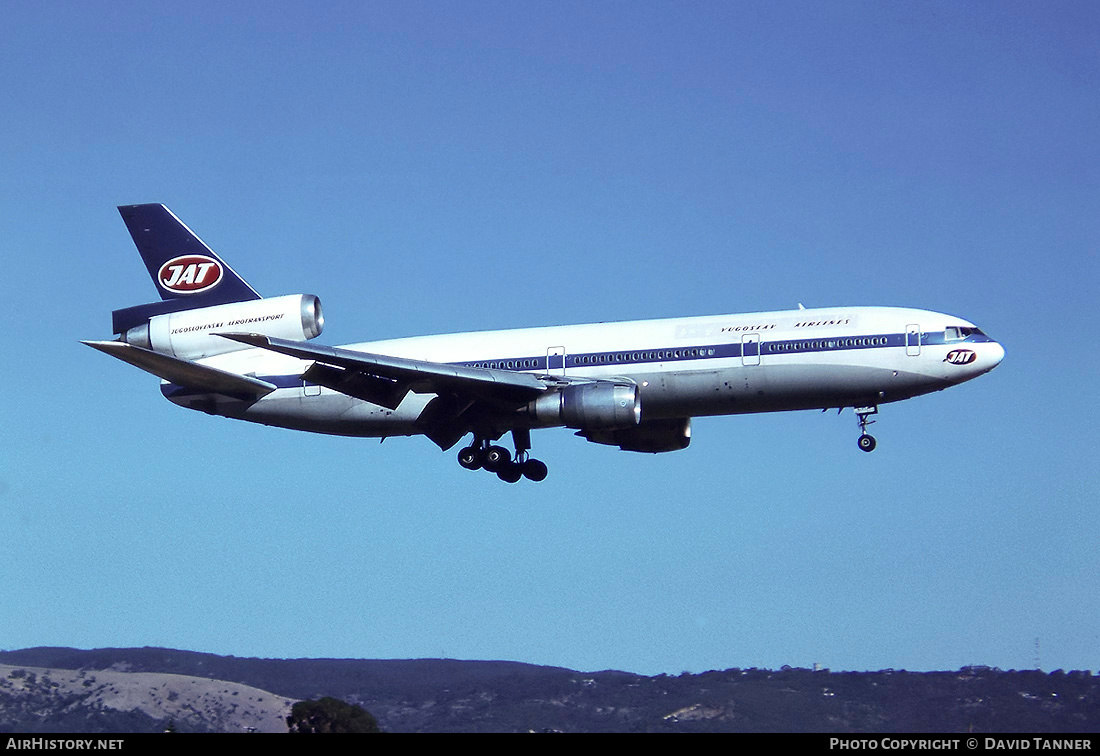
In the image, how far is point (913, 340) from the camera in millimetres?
40375

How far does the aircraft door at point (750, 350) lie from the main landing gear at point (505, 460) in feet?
31.9

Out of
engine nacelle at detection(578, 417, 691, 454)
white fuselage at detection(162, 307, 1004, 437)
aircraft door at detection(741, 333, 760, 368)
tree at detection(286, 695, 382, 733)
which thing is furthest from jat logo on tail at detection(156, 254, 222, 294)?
aircraft door at detection(741, 333, 760, 368)

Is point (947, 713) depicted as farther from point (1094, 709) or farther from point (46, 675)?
point (46, 675)

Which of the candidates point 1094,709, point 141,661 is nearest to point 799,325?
point 1094,709

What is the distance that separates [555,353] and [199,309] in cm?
1405

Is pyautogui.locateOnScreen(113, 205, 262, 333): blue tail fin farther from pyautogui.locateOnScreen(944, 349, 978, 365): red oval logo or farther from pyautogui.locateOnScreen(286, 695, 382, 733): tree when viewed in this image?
pyautogui.locateOnScreen(944, 349, 978, 365): red oval logo

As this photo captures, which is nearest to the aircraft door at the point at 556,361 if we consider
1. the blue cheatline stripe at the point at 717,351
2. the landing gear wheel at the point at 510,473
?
the blue cheatline stripe at the point at 717,351

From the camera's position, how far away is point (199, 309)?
1875 inches

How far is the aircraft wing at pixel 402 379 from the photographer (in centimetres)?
3994

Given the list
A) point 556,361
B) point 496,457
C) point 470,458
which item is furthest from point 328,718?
point 556,361

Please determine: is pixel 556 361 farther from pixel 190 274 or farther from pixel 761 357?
pixel 190 274

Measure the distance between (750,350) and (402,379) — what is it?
11.2 m

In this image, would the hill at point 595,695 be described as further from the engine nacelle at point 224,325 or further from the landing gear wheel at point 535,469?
the engine nacelle at point 224,325
